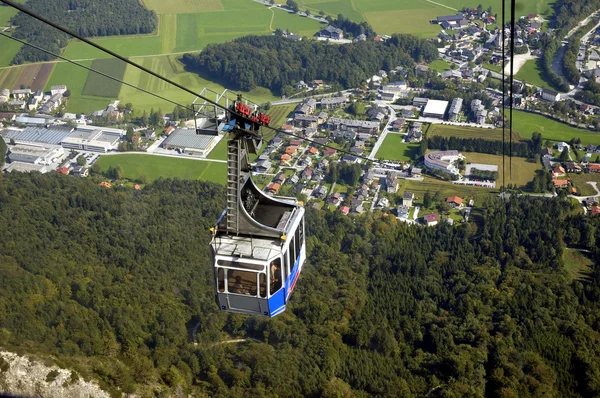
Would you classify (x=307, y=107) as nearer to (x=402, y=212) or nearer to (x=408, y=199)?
(x=408, y=199)

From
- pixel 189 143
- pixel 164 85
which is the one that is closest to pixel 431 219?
pixel 189 143

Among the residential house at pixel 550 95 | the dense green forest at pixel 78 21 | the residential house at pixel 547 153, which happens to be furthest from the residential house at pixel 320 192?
the dense green forest at pixel 78 21

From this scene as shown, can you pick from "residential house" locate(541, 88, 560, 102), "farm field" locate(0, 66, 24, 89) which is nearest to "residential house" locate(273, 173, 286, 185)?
"residential house" locate(541, 88, 560, 102)

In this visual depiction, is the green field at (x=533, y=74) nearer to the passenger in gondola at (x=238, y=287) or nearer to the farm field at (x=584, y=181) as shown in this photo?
the farm field at (x=584, y=181)

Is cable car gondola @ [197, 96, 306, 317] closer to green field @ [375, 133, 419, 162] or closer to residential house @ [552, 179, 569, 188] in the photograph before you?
residential house @ [552, 179, 569, 188]

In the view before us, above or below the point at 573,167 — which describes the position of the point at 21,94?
below

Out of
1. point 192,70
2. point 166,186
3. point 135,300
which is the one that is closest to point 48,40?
point 192,70
